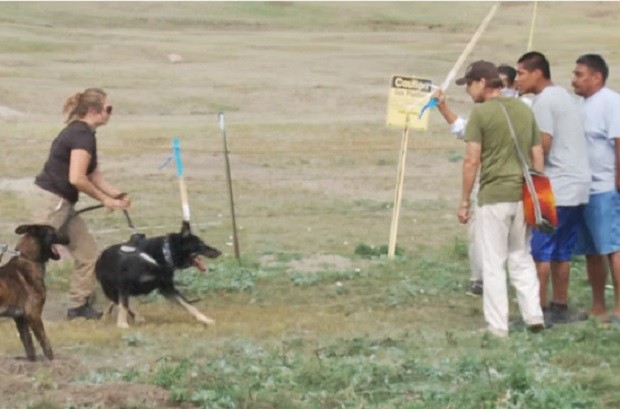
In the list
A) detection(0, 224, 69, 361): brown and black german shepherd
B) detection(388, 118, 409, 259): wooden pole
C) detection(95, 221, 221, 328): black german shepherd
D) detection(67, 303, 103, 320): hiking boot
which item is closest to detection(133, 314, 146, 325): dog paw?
detection(95, 221, 221, 328): black german shepherd

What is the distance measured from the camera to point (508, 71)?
1147 cm

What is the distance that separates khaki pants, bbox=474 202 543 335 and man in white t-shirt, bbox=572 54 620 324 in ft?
2.55

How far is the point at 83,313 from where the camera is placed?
11.2 metres

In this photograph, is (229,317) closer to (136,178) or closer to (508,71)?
(508,71)

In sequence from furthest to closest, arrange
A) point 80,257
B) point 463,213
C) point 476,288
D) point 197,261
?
1. point 476,288
2. point 80,257
3. point 197,261
4. point 463,213

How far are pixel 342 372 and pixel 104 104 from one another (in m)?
3.88

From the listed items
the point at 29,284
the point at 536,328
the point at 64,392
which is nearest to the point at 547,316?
the point at 536,328

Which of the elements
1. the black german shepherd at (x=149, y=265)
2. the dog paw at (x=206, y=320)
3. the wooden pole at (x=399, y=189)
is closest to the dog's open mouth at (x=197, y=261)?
the black german shepherd at (x=149, y=265)

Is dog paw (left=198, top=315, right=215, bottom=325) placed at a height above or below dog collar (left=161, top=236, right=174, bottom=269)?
below

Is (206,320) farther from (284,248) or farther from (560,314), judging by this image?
(284,248)

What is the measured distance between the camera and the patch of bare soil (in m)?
7.24

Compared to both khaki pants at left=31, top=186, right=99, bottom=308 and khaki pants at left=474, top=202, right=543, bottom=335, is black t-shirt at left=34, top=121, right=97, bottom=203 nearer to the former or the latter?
khaki pants at left=31, top=186, right=99, bottom=308

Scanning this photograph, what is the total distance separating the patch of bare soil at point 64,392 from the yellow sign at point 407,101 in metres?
6.36

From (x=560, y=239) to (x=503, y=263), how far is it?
2.89 feet
